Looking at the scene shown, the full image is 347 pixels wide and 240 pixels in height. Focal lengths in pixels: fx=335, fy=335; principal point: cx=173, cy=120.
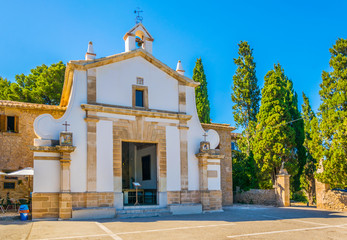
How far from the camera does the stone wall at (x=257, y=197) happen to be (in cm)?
2017

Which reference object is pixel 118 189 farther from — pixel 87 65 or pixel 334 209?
pixel 334 209

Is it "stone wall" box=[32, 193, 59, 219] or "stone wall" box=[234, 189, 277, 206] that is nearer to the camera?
"stone wall" box=[32, 193, 59, 219]

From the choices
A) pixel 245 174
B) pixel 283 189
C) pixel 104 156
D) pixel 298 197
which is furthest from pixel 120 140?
pixel 298 197

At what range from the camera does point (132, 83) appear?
1506cm

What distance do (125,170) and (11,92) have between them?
11.4 meters

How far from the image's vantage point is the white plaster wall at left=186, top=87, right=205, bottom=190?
613 inches

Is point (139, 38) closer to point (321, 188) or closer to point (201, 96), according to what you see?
point (321, 188)

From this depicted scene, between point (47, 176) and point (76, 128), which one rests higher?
point (76, 128)

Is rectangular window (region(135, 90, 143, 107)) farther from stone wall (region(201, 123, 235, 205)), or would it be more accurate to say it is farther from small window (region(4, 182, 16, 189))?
small window (region(4, 182, 16, 189))

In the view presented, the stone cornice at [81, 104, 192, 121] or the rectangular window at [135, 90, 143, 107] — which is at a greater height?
the rectangular window at [135, 90, 143, 107]

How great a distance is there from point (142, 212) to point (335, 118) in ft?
33.9

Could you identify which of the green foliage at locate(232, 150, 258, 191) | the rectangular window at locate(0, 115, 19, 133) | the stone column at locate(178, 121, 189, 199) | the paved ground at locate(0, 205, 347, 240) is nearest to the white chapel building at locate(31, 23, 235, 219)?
the stone column at locate(178, 121, 189, 199)

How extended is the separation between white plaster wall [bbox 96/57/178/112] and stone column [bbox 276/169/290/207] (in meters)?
7.89

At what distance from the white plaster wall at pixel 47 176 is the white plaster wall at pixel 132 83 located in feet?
10.8
